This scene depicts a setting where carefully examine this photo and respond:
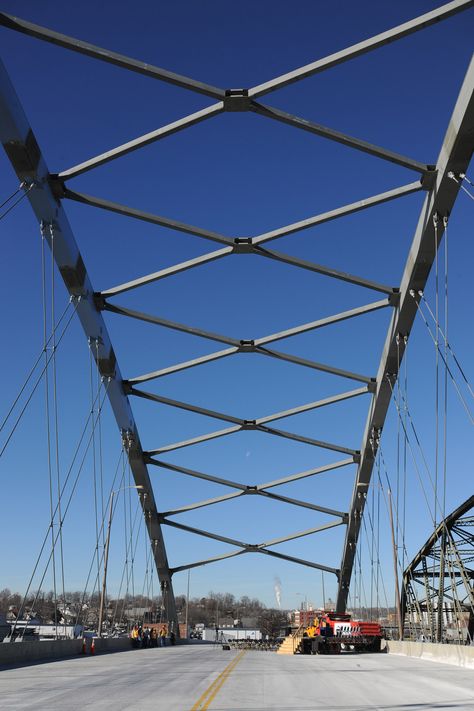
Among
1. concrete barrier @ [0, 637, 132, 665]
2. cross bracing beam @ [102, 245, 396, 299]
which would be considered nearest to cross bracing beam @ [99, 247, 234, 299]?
cross bracing beam @ [102, 245, 396, 299]

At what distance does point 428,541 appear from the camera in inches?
2219

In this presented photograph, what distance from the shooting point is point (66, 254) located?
27719 mm

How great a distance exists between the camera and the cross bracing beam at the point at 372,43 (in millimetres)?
17875

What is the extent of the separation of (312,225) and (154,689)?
15.5m

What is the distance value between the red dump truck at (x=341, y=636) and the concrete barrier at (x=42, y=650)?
9272mm

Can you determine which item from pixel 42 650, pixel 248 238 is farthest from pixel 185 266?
pixel 42 650

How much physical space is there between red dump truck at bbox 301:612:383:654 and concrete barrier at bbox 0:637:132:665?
9.27 metres

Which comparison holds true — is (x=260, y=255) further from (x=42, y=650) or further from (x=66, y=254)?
(x=42, y=650)

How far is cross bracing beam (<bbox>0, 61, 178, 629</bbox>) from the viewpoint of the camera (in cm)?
2152

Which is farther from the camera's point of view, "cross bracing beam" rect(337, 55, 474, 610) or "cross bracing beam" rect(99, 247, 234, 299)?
"cross bracing beam" rect(99, 247, 234, 299)

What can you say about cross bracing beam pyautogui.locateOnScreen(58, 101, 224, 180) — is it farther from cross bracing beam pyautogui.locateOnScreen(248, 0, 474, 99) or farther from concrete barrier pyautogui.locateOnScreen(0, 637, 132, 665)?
concrete barrier pyautogui.locateOnScreen(0, 637, 132, 665)

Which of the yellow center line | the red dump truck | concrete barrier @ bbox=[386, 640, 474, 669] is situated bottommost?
the yellow center line

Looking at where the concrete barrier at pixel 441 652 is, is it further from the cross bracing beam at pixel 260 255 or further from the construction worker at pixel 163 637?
the construction worker at pixel 163 637

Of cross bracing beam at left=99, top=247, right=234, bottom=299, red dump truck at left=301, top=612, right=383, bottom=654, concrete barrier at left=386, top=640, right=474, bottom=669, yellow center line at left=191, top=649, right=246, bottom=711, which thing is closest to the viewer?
yellow center line at left=191, top=649, right=246, bottom=711
